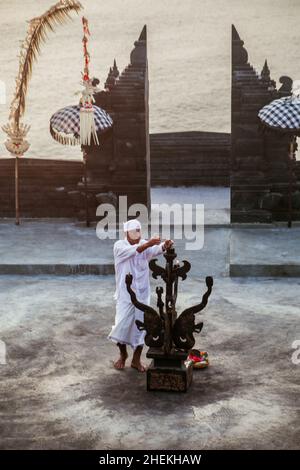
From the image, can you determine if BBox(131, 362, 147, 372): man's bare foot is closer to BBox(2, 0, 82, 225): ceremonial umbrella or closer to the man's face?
the man's face

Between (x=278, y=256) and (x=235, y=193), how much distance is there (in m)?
3.45

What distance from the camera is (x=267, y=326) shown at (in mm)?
9383

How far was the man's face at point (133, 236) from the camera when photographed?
772 cm

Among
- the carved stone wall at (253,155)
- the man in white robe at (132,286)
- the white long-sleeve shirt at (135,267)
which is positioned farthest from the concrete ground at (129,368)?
the carved stone wall at (253,155)

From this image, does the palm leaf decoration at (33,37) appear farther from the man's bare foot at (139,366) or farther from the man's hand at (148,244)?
the man's bare foot at (139,366)

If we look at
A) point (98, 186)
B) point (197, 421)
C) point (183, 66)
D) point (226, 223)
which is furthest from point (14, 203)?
point (183, 66)

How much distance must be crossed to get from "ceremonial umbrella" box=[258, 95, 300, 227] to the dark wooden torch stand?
26.4 feet

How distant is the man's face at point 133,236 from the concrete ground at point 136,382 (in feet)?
4.54

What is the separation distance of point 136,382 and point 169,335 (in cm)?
62

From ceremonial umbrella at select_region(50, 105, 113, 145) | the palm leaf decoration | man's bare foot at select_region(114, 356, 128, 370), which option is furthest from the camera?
the palm leaf decoration

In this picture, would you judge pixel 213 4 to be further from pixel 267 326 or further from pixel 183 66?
pixel 267 326

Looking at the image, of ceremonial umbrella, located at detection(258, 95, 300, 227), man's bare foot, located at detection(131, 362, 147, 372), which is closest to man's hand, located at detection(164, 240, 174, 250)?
man's bare foot, located at detection(131, 362, 147, 372)

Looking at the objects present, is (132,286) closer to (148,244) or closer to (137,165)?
(148,244)

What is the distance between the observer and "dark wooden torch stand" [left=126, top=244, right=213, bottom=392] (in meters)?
7.14
